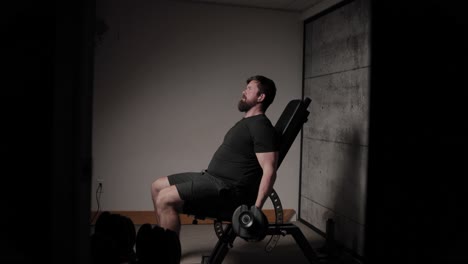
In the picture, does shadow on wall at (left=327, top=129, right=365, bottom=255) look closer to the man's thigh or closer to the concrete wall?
the concrete wall

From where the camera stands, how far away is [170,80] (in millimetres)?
3338

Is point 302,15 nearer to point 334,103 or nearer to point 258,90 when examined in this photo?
point 334,103

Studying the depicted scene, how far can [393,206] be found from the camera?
1.67 ft

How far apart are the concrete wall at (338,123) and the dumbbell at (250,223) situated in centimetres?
83

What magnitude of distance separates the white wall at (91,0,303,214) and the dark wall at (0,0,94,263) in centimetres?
296

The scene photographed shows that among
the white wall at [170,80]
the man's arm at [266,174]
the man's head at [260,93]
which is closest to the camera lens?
the man's arm at [266,174]

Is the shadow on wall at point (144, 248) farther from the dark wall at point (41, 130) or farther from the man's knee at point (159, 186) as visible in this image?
the man's knee at point (159, 186)

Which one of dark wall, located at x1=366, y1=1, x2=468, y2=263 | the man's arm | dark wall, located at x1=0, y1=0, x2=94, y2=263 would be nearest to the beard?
the man's arm

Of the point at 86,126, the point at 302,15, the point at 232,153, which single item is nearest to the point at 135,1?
the point at 302,15

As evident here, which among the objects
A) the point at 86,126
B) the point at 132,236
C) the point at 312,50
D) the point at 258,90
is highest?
the point at 312,50

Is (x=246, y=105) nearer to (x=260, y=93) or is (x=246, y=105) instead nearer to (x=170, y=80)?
(x=260, y=93)

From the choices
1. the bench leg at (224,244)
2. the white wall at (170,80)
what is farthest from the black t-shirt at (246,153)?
the white wall at (170,80)

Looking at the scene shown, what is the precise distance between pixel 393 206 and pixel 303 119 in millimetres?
1817

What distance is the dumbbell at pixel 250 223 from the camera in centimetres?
188
